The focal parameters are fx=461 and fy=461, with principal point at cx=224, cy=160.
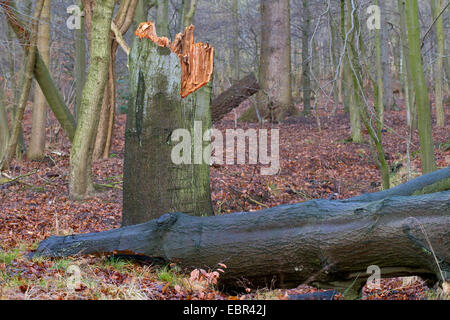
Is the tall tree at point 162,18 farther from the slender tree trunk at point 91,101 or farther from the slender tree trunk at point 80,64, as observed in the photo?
the slender tree trunk at point 91,101

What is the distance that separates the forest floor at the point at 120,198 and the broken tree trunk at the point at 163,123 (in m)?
0.89

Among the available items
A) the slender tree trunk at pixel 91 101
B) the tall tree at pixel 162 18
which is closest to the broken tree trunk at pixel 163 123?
the slender tree trunk at pixel 91 101

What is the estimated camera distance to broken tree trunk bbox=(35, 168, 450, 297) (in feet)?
11.6

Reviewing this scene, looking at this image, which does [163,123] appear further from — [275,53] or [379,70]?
[379,70]

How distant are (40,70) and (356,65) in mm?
6786

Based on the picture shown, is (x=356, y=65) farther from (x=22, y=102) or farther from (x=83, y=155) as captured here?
(x=22, y=102)

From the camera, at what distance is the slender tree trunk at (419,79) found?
695 cm

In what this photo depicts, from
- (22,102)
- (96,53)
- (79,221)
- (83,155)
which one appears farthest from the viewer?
(22,102)

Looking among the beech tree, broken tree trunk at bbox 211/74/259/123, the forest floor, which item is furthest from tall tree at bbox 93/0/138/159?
the beech tree

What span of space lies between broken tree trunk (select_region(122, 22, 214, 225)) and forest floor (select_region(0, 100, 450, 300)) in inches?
35.0

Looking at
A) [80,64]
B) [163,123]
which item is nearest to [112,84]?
[80,64]
